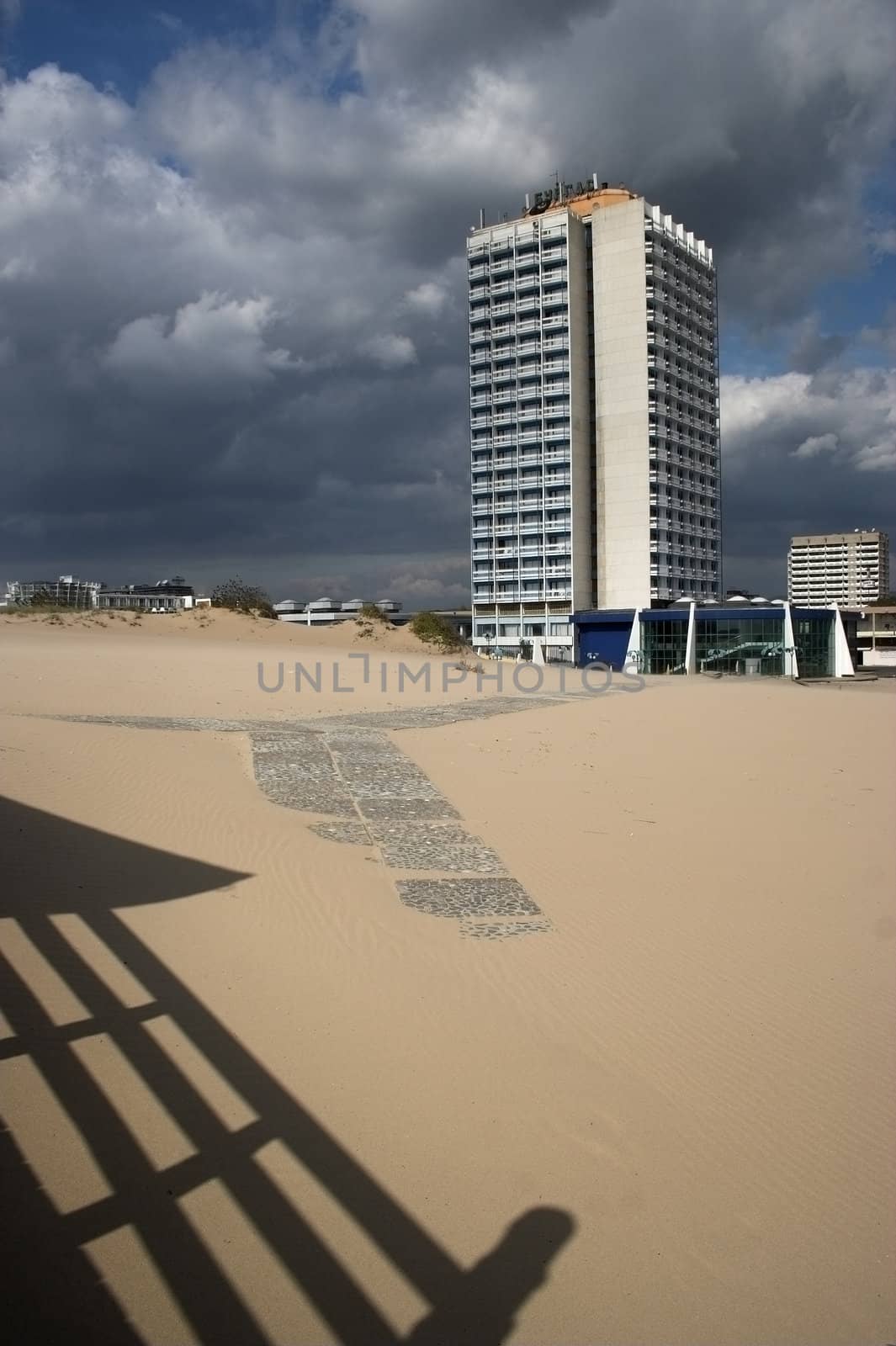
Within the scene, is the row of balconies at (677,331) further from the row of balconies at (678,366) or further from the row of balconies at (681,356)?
the row of balconies at (678,366)

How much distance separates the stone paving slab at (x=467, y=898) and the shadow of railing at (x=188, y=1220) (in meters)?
2.83

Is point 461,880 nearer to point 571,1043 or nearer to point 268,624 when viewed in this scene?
point 571,1043

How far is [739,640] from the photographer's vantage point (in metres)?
58.5

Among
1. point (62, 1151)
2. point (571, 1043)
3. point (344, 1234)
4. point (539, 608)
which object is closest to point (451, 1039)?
point (571, 1043)

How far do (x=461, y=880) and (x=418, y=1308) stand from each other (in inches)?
230

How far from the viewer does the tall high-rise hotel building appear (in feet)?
276

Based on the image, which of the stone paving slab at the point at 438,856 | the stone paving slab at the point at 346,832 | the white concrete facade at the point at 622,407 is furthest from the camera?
the white concrete facade at the point at 622,407

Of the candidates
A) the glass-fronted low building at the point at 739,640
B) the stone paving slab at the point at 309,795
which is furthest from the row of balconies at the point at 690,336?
the stone paving slab at the point at 309,795

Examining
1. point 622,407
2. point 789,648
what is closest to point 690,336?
point 622,407

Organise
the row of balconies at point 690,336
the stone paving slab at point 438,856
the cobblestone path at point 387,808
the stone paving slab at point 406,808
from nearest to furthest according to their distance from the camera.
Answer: the cobblestone path at point 387,808, the stone paving slab at point 438,856, the stone paving slab at point 406,808, the row of balconies at point 690,336

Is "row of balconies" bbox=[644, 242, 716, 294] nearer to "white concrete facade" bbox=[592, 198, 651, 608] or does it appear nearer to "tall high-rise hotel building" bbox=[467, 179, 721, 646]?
"tall high-rise hotel building" bbox=[467, 179, 721, 646]

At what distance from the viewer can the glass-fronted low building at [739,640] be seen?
58094 millimetres

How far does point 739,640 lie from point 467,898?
5310 cm

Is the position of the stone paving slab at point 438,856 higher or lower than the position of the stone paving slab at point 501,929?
higher
